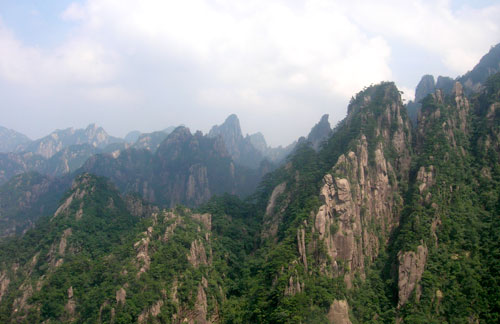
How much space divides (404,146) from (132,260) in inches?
1585

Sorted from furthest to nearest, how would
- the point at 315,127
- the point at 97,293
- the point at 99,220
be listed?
the point at 315,127 → the point at 99,220 → the point at 97,293

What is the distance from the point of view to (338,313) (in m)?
31.4

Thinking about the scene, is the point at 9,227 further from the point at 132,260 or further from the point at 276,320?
the point at 276,320

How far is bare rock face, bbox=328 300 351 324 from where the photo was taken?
102ft

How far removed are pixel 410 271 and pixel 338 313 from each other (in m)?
8.87

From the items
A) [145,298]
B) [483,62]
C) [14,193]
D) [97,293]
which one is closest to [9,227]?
[14,193]

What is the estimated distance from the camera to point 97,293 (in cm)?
3656

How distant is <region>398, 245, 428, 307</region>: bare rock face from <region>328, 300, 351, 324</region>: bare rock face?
5.96 metres

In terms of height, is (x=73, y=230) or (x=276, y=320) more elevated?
(x=73, y=230)

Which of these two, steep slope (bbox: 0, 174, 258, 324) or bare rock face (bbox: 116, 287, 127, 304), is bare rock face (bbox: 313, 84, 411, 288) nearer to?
steep slope (bbox: 0, 174, 258, 324)

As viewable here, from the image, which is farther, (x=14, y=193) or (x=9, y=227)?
(x=14, y=193)

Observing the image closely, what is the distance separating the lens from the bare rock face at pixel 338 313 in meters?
31.1

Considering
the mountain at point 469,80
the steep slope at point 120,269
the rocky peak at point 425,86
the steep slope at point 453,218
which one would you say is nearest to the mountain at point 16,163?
the steep slope at point 120,269

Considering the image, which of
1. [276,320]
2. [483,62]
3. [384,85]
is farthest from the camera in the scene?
[483,62]
